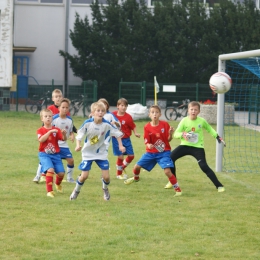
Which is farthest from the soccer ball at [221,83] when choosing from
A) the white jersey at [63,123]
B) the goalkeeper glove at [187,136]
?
the white jersey at [63,123]

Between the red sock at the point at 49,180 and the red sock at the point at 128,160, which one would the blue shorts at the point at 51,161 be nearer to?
the red sock at the point at 49,180

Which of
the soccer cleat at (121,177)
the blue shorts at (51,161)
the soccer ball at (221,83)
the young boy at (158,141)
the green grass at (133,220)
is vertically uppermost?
the soccer ball at (221,83)

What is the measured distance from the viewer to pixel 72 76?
114 feet

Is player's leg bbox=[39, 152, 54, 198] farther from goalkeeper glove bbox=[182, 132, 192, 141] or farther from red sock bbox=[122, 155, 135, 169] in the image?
red sock bbox=[122, 155, 135, 169]

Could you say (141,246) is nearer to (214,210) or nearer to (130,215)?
(130,215)

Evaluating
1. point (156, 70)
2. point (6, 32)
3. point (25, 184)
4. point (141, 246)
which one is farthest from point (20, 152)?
point (156, 70)

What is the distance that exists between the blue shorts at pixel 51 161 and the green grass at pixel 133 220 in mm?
429

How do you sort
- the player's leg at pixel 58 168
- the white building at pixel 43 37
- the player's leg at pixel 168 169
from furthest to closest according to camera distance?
the white building at pixel 43 37
the player's leg at pixel 168 169
the player's leg at pixel 58 168

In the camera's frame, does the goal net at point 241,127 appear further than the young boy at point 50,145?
Yes

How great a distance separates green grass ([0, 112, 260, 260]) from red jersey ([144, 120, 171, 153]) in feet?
2.35

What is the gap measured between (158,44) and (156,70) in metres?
1.35

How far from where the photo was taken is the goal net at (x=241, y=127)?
1284cm

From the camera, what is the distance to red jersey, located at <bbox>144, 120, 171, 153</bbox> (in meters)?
10.1

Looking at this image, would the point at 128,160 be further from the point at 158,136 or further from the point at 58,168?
the point at 58,168
